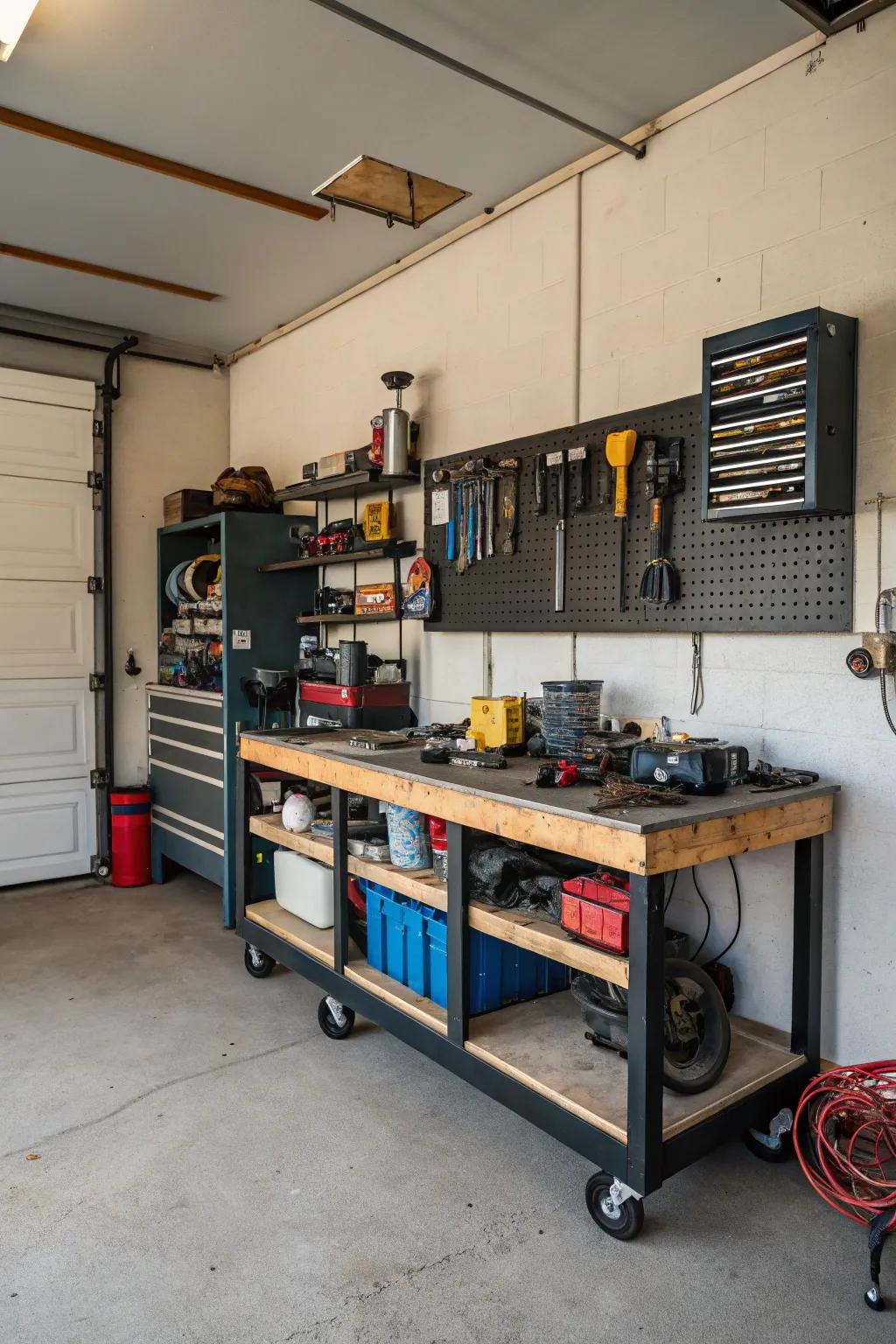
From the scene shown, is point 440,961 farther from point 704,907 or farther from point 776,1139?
point 776,1139

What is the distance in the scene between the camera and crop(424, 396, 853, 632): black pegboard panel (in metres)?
2.28

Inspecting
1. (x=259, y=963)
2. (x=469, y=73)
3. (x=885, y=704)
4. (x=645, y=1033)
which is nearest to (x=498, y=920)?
(x=645, y=1033)

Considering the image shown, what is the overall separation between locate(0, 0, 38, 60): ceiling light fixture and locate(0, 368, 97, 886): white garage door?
92.6 inches

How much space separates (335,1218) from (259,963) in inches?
57.7

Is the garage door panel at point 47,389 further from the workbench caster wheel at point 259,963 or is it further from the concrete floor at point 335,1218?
the concrete floor at point 335,1218

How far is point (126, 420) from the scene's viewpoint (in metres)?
4.89

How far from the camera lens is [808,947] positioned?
2.19 metres

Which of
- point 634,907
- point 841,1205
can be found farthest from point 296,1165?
point 841,1205

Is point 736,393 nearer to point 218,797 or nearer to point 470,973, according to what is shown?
point 470,973

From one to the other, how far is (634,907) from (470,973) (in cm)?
73

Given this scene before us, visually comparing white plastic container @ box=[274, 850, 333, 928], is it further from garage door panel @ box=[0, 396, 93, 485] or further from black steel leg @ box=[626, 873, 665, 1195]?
garage door panel @ box=[0, 396, 93, 485]

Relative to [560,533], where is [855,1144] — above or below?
below

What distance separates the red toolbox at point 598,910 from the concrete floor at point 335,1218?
636mm

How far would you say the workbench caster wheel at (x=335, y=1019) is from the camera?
284 cm
